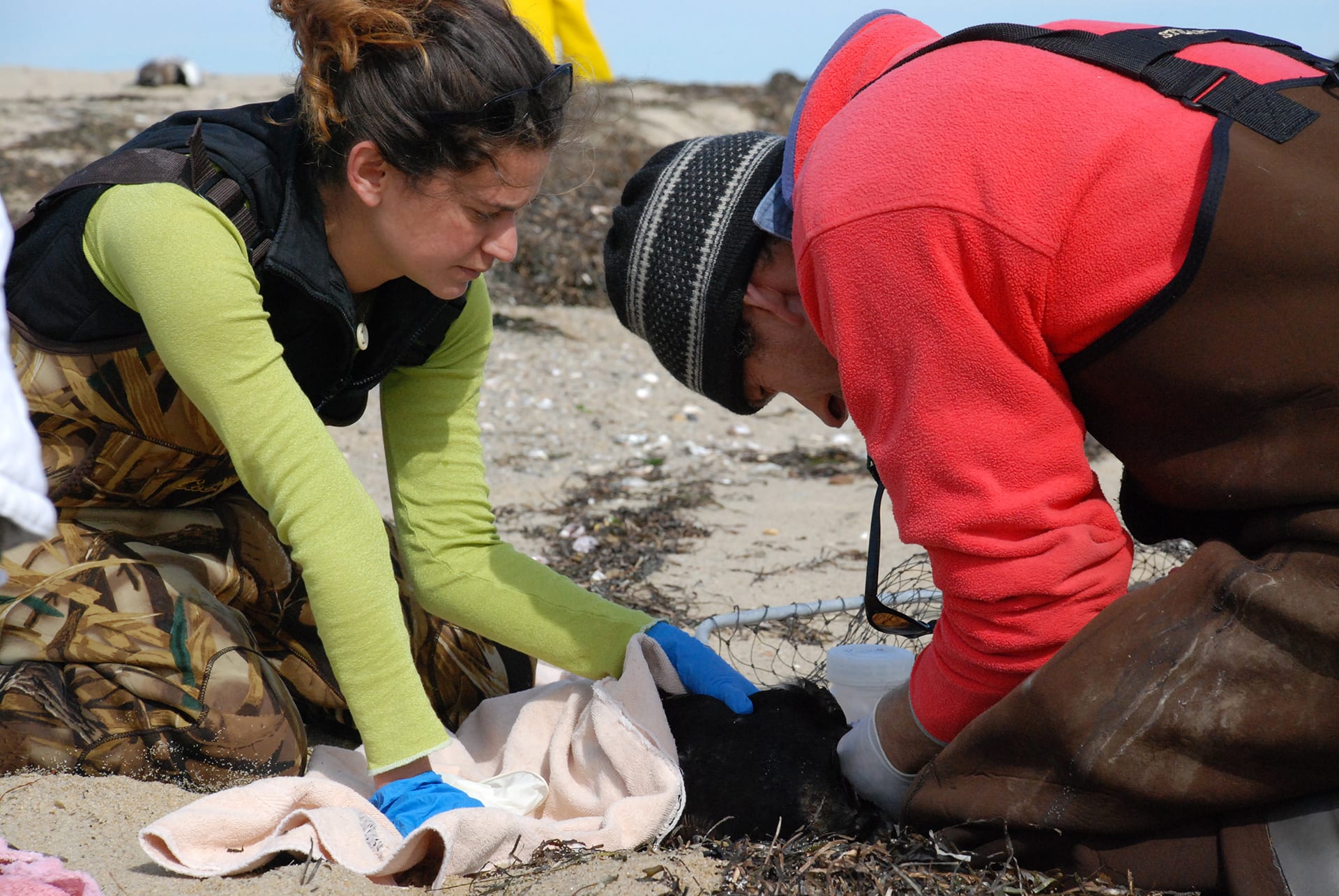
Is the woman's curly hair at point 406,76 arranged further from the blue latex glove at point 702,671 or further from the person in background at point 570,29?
the person in background at point 570,29

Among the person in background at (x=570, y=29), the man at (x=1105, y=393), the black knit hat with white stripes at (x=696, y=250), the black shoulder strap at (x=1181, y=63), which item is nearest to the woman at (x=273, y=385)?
the black knit hat with white stripes at (x=696, y=250)

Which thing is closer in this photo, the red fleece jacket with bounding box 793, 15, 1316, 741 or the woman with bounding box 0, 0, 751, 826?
the red fleece jacket with bounding box 793, 15, 1316, 741

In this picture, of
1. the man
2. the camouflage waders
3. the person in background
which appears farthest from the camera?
the person in background

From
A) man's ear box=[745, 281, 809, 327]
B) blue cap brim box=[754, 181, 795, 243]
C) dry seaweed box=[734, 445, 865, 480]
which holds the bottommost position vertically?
dry seaweed box=[734, 445, 865, 480]

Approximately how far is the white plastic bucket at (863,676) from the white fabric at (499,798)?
0.36 metres

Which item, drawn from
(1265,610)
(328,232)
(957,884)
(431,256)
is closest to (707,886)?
(957,884)

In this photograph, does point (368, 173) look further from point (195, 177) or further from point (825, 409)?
point (825, 409)

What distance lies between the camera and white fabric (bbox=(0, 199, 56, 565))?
1.00m

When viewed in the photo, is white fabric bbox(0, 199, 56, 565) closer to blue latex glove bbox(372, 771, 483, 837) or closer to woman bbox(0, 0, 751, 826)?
woman bbox(0, 0, 751, 826)

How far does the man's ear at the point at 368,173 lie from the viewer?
2178 mm

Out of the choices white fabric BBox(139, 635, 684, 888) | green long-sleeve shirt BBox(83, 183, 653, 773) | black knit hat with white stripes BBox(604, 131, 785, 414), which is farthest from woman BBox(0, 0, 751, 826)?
black knit hat with white stripes BBox(604, 131, 785, 414)

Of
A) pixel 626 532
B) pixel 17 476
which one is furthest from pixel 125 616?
pixel 626 532

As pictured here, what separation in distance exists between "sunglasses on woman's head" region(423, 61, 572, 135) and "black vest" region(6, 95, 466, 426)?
1.11 ft

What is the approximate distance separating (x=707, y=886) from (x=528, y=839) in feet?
1.28
